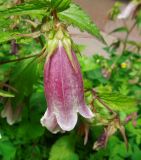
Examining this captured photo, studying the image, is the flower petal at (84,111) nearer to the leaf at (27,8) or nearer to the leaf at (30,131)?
the leaf at (27,8)

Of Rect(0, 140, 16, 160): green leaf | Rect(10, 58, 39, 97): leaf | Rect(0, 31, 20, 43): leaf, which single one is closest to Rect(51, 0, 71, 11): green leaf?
Rect(0, 31, 20, 43): leaf

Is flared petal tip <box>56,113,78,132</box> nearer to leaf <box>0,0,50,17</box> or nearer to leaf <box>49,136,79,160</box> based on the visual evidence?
leaf <box>0,0,50,17</box>

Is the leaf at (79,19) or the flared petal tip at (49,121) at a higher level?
the leaf at (79,19)

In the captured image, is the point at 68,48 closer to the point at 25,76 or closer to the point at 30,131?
the point at 25,76

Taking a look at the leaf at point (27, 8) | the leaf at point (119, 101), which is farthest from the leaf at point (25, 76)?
the leaf at point (27, 8)

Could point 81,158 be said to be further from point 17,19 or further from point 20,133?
point 17,19

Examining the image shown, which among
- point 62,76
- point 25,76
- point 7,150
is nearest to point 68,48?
point 62,76
